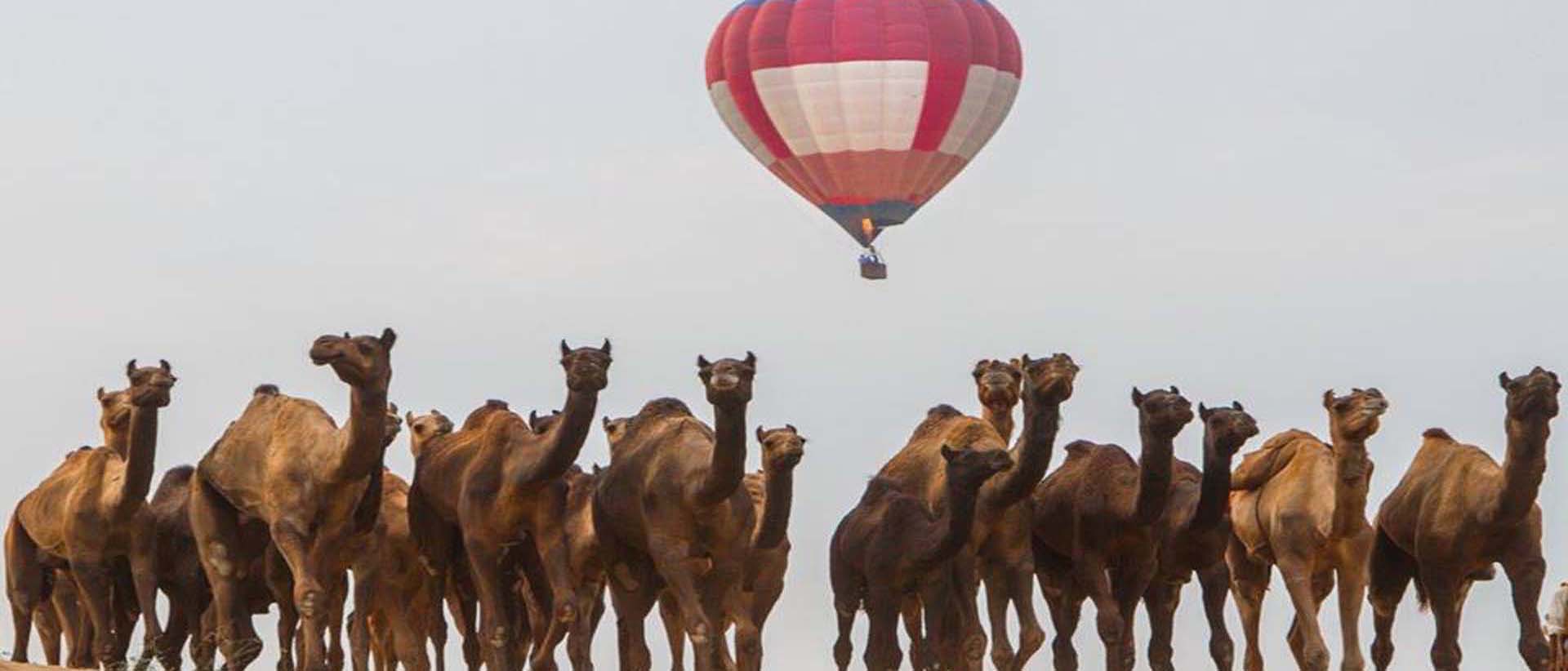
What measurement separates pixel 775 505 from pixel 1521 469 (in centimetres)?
565

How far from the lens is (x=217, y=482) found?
1331 inches

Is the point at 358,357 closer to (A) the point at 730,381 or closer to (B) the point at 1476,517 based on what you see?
(A) the point at 730,381

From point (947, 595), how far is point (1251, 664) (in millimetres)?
3712

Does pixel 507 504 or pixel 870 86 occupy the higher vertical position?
pixel 870 86

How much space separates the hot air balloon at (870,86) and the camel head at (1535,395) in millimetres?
23553

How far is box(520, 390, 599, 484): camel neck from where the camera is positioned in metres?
33.3

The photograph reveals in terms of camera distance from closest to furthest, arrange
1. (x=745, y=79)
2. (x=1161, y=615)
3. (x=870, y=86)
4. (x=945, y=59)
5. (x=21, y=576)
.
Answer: (x=1161, y=615)
(x=21, y=576)
(x=945, y=59)
(x=870, y=86)
(x=745, y=79)

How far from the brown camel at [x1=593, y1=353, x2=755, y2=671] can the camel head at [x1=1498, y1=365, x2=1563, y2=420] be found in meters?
5.76

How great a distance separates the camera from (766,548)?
34125 millimetres

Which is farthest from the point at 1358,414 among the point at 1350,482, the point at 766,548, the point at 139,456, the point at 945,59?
the point at 945,59

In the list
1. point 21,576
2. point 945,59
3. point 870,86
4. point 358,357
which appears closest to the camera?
point 358,357

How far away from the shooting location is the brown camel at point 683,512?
107 ft

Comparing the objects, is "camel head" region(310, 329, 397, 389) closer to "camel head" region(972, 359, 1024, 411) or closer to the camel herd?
the camel herd

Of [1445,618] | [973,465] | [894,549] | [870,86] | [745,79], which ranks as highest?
[745,79]
